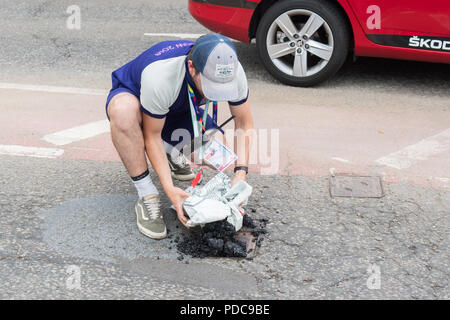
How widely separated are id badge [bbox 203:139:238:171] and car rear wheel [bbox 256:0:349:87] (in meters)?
2.29

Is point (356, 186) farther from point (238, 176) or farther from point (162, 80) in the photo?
point (162, 80)

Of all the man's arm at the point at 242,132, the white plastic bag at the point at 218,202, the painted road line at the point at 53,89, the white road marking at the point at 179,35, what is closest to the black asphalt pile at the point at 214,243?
the white plastic bag at the point at 218,202

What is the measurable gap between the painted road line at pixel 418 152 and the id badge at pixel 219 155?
132 cm

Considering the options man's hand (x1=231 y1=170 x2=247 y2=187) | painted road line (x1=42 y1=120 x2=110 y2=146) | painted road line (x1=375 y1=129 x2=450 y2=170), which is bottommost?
painted road line (x1=42 y1=120 x2=110 y2=146)

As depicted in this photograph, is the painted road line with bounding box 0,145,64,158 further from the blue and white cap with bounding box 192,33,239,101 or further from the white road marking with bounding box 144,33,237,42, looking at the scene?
the white road marking with bounding box 144,33,237,42

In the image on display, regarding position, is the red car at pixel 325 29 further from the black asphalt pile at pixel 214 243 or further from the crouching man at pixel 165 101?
the black asphalt pile at pixel 214 243

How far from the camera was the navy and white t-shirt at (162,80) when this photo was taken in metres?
3.07

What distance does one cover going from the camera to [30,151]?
14.1 feet

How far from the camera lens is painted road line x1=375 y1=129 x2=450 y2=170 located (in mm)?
4191
